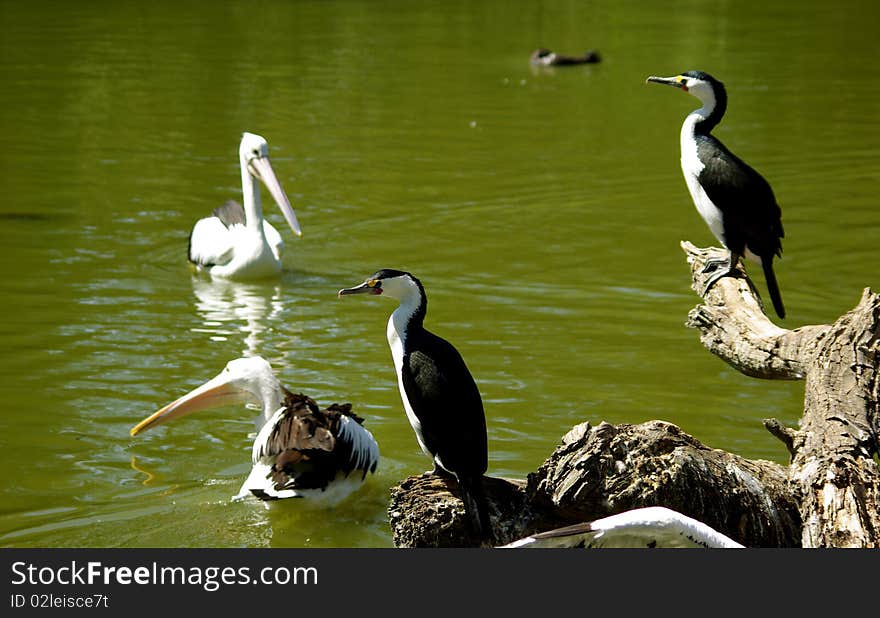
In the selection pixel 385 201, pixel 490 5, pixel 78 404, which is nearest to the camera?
pixel 78 404

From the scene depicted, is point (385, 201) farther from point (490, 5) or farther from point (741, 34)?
point (490, 5)

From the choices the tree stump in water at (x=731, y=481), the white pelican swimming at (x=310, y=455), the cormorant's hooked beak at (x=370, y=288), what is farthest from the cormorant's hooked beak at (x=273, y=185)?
the tree stump in water at (x=731, y=481)

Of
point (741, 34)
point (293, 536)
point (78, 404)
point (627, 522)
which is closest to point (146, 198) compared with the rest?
point (78, 404)

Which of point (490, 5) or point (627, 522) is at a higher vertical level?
point (490, 5)

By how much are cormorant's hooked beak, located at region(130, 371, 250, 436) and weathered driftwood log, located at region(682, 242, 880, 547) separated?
221 centimetres

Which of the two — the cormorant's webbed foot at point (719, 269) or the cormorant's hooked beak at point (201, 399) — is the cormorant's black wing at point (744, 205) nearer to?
the cormorant's webbed foot at point (719, 269)

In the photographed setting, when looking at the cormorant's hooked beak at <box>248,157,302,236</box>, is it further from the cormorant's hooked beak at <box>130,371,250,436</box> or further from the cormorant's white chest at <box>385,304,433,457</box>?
the cormorant's white chest at <box>385,304,433,457</box>

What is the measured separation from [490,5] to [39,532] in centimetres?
2281

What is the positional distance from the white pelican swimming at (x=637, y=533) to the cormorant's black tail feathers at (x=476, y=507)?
21.4 inches

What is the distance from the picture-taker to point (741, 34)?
21.3m

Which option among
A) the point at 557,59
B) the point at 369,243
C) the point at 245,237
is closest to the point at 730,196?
the point at 245,237

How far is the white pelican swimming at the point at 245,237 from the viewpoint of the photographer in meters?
8.98

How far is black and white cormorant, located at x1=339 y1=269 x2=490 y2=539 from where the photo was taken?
414cm


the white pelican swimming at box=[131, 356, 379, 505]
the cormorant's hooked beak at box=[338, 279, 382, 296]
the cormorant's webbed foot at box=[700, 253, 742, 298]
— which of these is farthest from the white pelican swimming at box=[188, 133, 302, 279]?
the cormorant's hooked beak at box=[338, 279, 382, 296]
